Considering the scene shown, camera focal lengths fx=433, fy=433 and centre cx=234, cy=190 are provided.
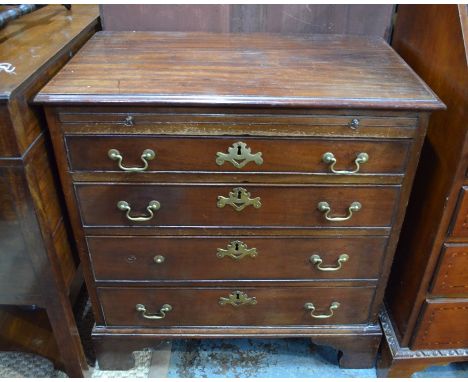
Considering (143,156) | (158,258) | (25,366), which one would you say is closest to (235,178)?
(143,156)

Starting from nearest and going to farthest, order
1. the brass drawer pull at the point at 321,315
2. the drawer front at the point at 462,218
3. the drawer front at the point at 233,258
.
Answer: the drawer front at the point at 462,218, the drawer front at the point at 233,258, the brass drawer pull at the point at 321,315

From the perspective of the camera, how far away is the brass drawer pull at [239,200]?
101cm

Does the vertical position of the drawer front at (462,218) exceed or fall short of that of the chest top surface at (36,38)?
it falls short

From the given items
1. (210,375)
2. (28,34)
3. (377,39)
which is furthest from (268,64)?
(210,375)

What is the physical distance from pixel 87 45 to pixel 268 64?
494mm

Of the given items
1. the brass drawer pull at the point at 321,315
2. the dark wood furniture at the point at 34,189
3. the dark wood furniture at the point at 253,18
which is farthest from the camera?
the dark wood furniture at the point at 253,18

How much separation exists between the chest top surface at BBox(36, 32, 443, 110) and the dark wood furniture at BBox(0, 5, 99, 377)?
6 centimetres

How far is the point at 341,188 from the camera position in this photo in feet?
3.33

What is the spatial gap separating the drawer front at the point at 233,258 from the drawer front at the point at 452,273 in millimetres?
145

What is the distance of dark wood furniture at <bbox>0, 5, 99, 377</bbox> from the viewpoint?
34.6 inches

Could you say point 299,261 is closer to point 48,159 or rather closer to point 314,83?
point 314,83

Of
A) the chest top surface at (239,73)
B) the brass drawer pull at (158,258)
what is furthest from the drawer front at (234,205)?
the chest top surface at (239,73)

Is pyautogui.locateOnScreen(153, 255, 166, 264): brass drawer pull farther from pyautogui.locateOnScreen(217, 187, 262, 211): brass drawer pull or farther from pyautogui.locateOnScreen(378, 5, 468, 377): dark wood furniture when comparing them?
pyautogui.locateOnScreen(378, 5, 468, 377): dark wood furniture

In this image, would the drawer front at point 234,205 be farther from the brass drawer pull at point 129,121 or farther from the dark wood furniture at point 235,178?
the brass drawer pull at point 129,121
